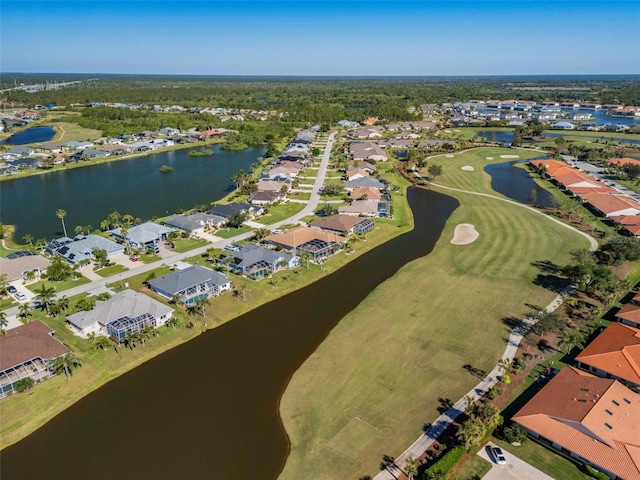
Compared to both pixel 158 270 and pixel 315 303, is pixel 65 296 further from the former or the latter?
pixel 315 303

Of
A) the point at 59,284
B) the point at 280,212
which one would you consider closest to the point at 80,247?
the point at 59,284

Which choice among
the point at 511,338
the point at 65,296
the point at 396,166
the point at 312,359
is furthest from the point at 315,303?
the point at 396,166

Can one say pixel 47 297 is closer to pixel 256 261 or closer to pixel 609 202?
pixel 256 261

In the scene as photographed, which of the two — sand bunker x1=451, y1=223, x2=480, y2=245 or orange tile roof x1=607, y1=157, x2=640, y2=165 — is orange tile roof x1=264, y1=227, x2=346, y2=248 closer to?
sand bunker x1=451, y1=223, x2=480, y2=245

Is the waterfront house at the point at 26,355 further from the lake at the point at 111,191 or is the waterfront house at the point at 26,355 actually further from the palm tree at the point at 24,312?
the lake at the point at 111,191

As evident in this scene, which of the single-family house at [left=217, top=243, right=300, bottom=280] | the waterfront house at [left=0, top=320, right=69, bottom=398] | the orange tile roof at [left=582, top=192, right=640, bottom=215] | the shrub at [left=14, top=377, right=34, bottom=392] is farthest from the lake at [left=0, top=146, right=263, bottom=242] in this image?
the orange tile roof at [left=582, top=192, right=640, bottom=215]
